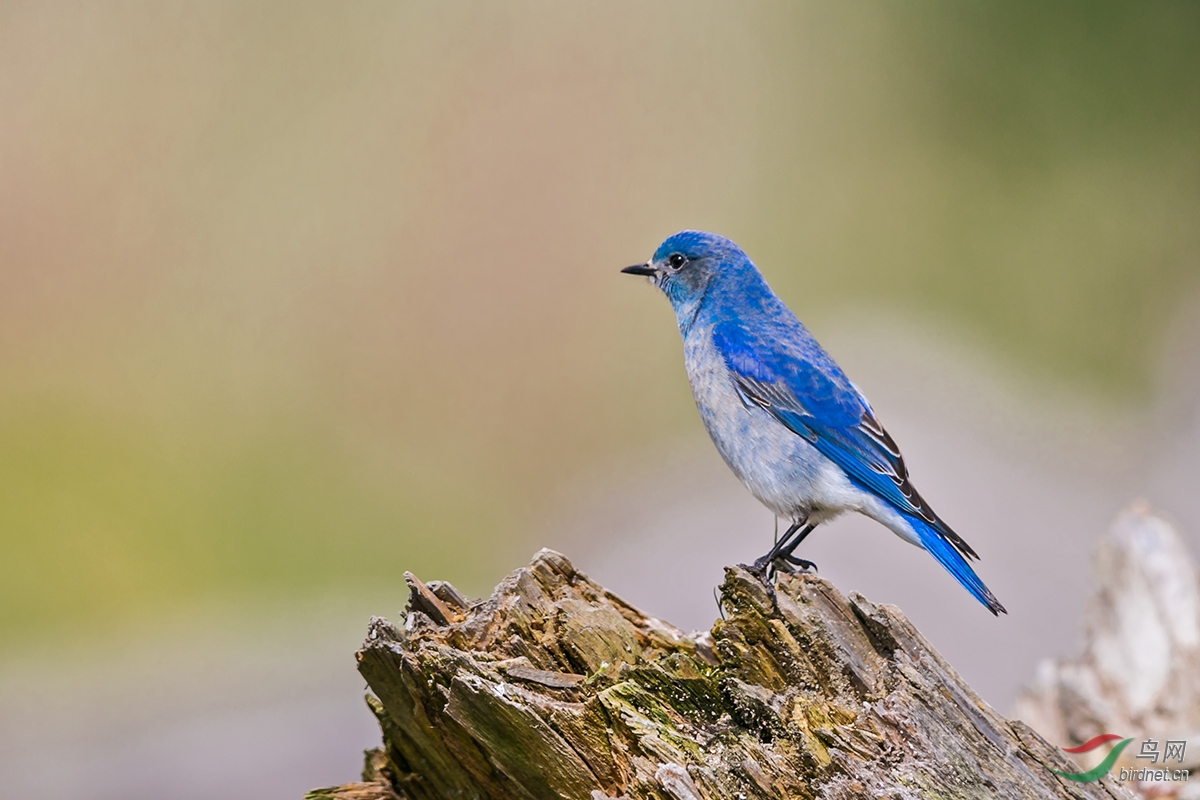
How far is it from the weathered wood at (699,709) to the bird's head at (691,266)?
1989 mm

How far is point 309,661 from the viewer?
9914 millimetres

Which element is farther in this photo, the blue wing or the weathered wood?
the blue wing

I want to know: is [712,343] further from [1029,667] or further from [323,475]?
[323,475]

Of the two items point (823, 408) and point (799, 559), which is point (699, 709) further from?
point (823, 408)

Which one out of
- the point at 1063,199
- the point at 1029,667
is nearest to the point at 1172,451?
the point at 1063,199

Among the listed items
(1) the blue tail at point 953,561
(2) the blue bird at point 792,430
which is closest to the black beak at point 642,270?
(2) the blue bird at point 792,430

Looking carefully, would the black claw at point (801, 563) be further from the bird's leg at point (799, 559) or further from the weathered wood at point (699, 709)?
the weathered wood at point (699, 709)

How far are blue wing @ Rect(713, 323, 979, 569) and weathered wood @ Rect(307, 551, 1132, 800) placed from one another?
2.76 feet

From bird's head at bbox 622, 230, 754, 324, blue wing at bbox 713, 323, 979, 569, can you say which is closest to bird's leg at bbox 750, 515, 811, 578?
blue wing at bbox 713, 323, 979, 569

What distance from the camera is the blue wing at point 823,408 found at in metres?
5.05

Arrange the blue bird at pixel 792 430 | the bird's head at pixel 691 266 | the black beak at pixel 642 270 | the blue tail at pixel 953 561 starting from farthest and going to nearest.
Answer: the black beak at pixel 642 270, the bird's head at pixel 691 266, the blue bird at pixel 792 430, the blue tail at pixel 953 561

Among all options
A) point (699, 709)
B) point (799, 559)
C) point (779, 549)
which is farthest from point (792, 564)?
point (699, 709)

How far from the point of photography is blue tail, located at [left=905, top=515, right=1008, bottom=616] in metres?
4.43

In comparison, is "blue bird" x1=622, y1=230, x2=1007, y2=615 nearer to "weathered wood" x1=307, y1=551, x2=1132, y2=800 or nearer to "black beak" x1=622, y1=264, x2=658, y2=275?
"black beak" x1=622, y1=264, x2=658, y2=275
